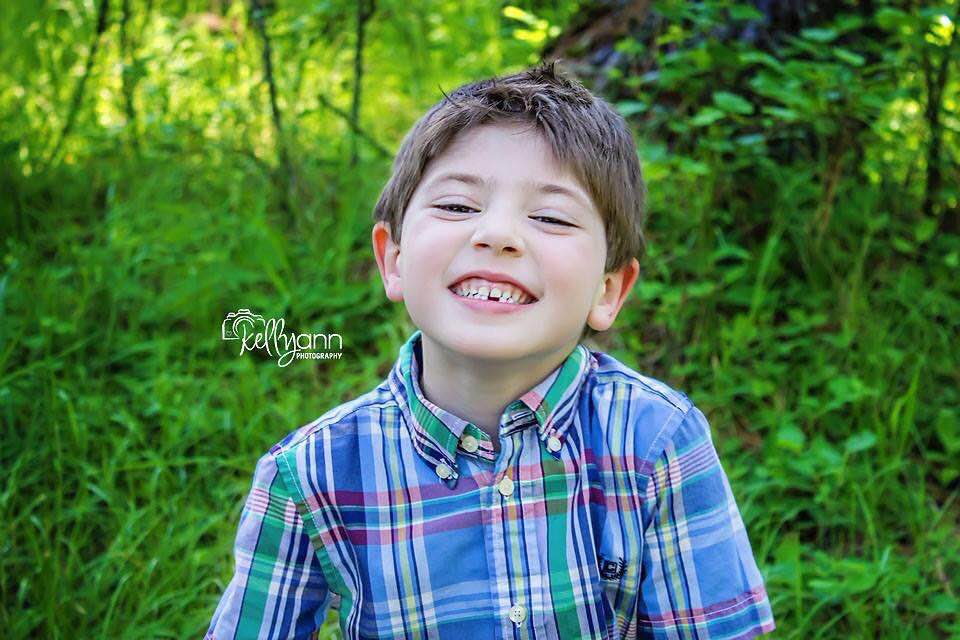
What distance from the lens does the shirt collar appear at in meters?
1.44

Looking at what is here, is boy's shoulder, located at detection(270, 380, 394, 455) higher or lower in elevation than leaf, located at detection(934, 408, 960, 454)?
higher

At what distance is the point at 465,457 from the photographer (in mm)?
1454

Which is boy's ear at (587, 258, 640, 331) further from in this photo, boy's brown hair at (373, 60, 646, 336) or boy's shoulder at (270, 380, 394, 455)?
boy's shoulder at (270, 380, 394, 455)

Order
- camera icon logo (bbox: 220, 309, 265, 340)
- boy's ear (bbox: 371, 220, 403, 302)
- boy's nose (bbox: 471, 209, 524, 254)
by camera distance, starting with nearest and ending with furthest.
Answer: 1. boy's nose (bbox: 471, 209, 524, 254)
2. boy's ear (bbox: 371, 220, 403, 302)
3. camera icon logo (bbox: 220, 309, 265, 340)

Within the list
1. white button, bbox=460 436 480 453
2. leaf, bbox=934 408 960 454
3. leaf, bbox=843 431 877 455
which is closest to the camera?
white button, bbox=460 436 480 453

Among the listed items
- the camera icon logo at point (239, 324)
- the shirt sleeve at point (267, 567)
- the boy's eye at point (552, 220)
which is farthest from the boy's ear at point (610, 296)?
the camera icon logo at point (239, 324)

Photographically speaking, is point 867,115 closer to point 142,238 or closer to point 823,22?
point 823,22

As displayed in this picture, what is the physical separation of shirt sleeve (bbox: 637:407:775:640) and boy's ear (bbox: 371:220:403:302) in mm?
485

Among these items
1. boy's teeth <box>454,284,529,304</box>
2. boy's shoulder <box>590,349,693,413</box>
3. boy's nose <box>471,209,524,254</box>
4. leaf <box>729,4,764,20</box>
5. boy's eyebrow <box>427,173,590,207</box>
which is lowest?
boy's shoulder <box>590,349,693,413</box>

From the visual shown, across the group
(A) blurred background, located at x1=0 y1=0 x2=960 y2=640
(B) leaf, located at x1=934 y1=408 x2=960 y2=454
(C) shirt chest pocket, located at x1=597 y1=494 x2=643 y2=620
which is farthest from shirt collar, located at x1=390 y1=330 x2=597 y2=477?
(B) leaf, located at x1=934 y1=408 x2=960 y2=454

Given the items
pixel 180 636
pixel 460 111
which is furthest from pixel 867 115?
pixel 180 636

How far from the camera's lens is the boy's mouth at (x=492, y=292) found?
1364 millimetres

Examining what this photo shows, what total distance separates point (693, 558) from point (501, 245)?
55cm

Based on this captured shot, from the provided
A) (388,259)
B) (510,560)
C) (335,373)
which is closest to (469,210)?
(388,259)
